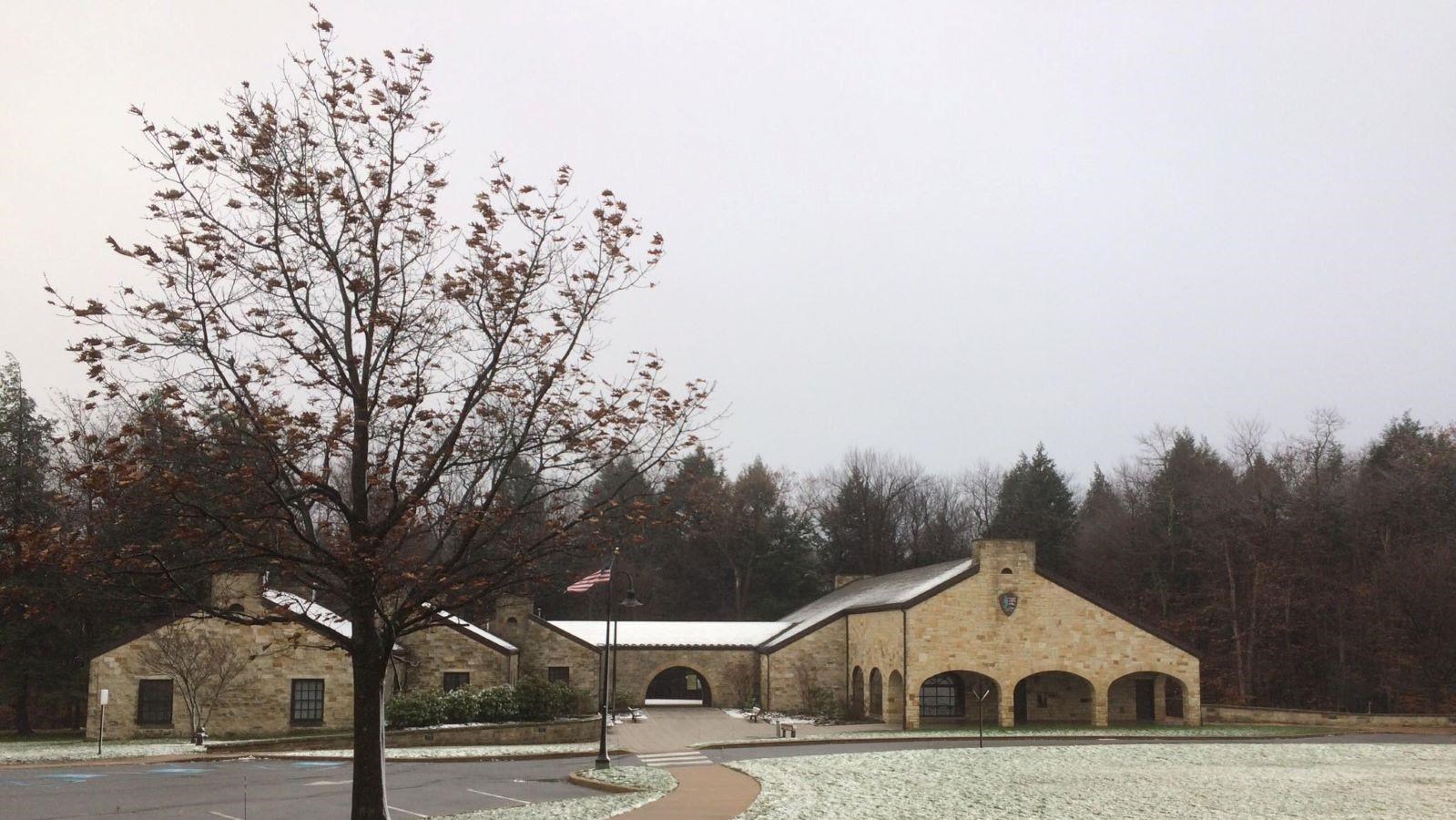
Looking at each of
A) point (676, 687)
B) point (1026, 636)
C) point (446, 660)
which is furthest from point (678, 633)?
point (1026, 636)

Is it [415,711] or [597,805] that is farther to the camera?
[415,711]

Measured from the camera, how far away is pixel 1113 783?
72.7 ft

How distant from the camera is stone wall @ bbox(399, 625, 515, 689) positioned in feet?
124

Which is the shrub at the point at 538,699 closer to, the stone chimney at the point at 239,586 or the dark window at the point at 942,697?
the stone chimney at the point at 239,586

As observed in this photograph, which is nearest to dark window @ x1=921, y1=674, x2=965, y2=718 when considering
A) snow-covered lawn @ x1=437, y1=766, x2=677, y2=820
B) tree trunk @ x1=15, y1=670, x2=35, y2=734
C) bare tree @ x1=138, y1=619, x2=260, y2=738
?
snow-covered lawn @ x1=437, y1=766, x2=677, y2=820

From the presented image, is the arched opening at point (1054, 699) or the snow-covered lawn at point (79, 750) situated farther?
the arched opening at point (1054, 699)

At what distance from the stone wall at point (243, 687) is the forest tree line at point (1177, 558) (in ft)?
5.07

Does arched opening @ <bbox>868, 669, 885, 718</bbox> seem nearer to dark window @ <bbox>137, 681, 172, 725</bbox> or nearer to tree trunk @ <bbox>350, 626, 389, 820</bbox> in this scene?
dark window @ <bbox>137, 681, 172, 725</bbox>

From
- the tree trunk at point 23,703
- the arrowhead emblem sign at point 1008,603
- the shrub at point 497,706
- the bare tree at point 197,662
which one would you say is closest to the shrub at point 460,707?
the shrub at point 497,706

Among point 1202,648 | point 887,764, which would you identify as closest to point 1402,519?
point 1202,648

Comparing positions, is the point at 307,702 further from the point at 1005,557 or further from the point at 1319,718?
the point at 1319,718

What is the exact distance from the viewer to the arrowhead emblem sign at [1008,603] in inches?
1496

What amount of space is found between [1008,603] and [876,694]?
21.7ft

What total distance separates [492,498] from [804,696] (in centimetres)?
3159
